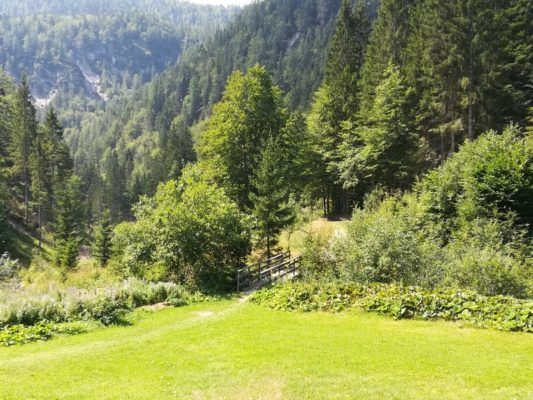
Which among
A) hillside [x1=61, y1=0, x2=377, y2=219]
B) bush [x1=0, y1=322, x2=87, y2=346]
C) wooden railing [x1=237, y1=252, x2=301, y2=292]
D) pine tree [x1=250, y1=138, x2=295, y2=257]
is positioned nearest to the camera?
bush [x1=0, y1=322, x2=87, y2=346]

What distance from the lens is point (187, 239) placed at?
2231 cm

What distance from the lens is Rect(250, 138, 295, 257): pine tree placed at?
27.6 meters

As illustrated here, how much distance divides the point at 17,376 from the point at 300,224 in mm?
24146

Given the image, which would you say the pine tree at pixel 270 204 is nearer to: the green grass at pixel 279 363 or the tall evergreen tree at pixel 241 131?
the tall evergreen tree at pixel 241 131

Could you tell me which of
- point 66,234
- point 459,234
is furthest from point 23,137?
point 459,234

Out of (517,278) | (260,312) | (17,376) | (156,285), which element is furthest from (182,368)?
(517,278)

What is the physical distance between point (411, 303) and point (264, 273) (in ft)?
35.1

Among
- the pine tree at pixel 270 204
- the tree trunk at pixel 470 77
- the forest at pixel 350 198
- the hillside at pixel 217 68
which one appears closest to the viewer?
the forest at pixel 350 198

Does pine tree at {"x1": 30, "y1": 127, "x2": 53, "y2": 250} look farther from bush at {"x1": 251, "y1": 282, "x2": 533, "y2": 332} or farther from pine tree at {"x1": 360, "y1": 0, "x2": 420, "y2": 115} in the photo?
bush at {"x1": 251, "y1": 282, "x2": 533, "y2": 332}

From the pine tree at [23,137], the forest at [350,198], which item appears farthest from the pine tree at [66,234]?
the pine tree at [23,137]

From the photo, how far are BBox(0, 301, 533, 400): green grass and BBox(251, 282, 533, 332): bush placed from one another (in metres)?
0.62

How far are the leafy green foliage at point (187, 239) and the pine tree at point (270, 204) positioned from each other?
139 inches

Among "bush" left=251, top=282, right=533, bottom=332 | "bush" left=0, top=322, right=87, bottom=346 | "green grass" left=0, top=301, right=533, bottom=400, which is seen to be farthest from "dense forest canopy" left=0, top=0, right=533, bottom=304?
"bush" left=0, top=322, right=87, bottom=346

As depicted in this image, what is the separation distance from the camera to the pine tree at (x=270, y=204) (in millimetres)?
27578
